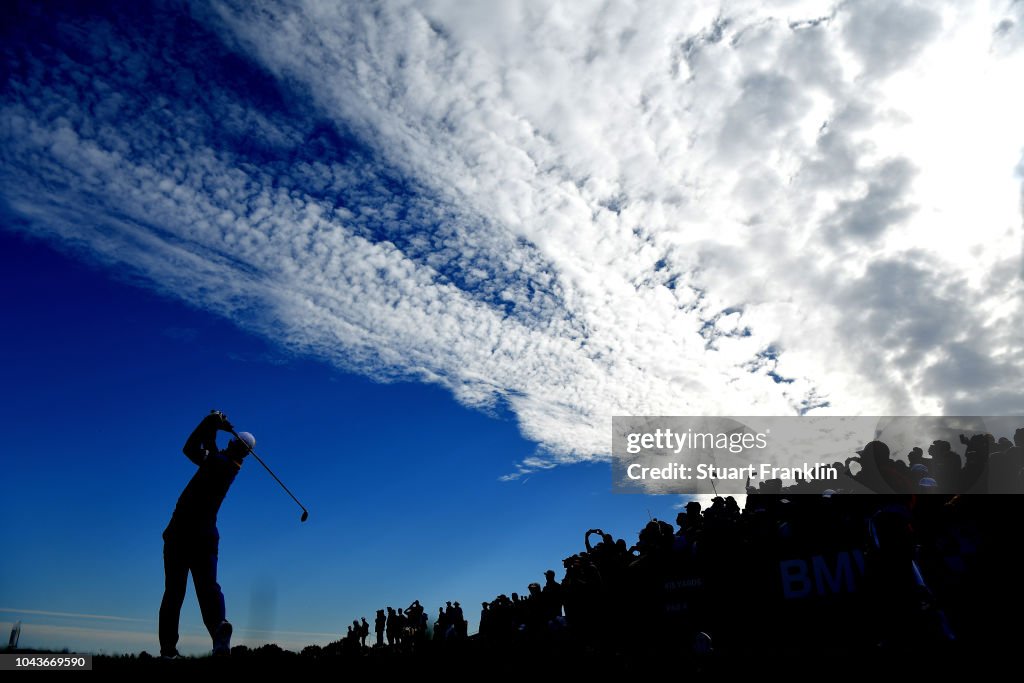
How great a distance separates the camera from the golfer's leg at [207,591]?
6.25 metres

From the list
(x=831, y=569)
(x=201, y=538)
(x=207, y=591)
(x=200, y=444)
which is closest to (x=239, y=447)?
(x=200, y=444)

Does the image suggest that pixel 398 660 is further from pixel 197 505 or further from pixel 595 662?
pixel 197 505

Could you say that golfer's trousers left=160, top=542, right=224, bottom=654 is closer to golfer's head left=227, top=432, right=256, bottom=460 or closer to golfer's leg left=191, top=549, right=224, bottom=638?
golfer's leg left=191, top=549, right=224, bottom=638

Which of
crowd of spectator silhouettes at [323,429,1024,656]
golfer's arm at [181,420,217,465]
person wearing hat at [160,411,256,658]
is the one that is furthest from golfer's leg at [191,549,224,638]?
crowd of spectator silhouettes at [323,429,1024,656]

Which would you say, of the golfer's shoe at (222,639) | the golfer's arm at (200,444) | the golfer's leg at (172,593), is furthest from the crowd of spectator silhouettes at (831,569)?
the golfer's arm at (200,444)

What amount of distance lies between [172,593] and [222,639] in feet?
2.56

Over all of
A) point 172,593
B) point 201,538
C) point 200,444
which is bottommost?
point 172,593

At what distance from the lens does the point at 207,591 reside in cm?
627

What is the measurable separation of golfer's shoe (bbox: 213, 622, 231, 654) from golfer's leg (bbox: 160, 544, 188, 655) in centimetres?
45

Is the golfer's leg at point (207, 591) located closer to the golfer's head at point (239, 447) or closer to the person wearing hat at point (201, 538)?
the person wearing hat at point (201, 538)

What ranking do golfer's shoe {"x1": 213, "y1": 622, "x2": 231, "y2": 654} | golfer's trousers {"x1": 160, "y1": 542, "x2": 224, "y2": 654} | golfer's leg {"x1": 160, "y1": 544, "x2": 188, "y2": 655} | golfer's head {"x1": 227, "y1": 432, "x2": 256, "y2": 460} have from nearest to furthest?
golfer's shoe {"x1": 213, "y1": 622, "x2": 231, "y2": 654} → golfer's leg {"x1": 160, "y1": 544, "x2": 188, "y2": 655} → golfer's trousers {"x1": 160, "y1": 542, "x2": 224, "y2": 654} → golfer's head {"x1": 227, "y1": 432, "x2": 256, "y2": 460}

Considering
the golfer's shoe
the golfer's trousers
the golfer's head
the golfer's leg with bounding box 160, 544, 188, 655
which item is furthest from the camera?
the golfer's head

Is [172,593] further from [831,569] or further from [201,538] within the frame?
[831,569]

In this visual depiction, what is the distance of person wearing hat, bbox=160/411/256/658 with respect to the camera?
6.11 meters
